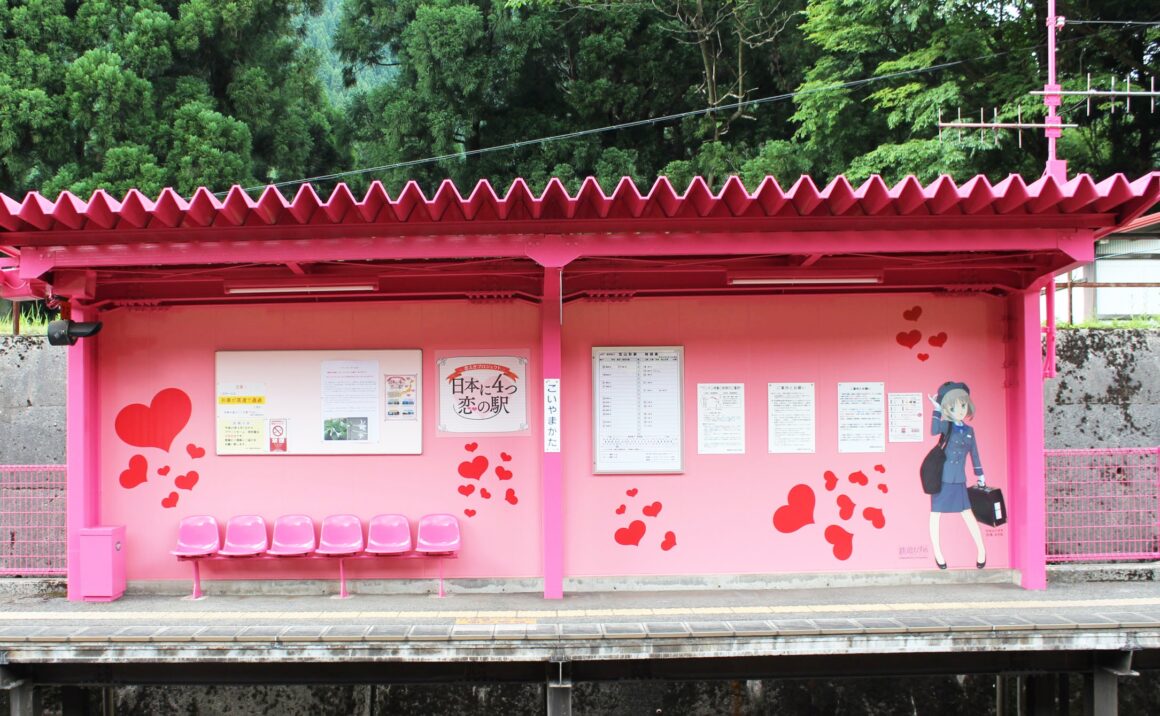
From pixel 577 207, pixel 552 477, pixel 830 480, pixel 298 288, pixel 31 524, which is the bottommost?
pixel 31 524

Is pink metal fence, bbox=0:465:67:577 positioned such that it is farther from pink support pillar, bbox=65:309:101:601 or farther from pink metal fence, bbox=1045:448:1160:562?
Answer: pink metal fence, bbox=1045:448:1160:562

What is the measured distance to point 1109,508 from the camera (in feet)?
25.1

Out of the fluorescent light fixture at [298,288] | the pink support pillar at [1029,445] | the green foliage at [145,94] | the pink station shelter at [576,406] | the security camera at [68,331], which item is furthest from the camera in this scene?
the green foliage at [145,94]

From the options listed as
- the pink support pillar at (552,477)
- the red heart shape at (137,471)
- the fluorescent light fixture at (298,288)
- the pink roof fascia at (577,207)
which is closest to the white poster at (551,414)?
the pink support pillar at (552,477)

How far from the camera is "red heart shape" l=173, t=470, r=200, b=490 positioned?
280 inches

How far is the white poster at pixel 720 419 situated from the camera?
7082mm

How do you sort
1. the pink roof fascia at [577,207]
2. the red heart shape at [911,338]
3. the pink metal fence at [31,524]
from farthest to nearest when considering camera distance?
the pink metal fence at [31,524] → the red heart shape at [911,338] → the pink roof fascia at [577,207]

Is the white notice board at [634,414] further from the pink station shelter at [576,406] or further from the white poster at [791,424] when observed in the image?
the white poster at [791,424]

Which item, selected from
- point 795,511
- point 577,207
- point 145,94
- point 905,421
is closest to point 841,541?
point 795,511

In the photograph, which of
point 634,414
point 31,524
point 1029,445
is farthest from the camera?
point 31,524

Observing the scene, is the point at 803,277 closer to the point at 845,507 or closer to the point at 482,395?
the point at 845,507

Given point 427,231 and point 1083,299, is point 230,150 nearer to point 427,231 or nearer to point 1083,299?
point 427,231

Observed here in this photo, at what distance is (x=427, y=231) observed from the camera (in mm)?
6113

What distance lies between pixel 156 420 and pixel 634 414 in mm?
4175
